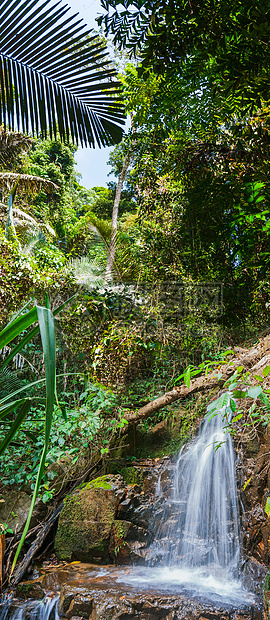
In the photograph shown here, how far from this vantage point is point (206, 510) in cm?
479

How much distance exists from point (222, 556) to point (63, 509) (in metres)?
2.06

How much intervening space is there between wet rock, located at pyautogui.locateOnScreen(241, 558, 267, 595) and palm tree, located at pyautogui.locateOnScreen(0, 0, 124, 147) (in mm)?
4402

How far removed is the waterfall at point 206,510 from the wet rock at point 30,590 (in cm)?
154

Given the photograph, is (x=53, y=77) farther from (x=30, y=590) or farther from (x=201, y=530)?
(x=201, y=530)

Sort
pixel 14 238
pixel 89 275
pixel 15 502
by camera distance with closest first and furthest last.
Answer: pixel 15 502 → pixel 14 238 → pixel 89 275

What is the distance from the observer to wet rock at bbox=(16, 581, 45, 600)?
12.5ft

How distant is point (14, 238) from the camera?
6.64 m

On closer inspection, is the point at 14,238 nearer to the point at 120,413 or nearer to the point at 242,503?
the point at 120,413

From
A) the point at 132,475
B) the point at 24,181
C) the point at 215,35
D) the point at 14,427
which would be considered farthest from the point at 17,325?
the point at 24,181

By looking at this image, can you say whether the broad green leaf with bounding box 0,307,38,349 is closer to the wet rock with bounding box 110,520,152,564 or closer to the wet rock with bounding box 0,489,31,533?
the wet rock with bounding box 110,520,152,564

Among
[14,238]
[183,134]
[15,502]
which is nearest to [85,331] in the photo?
[14,238]

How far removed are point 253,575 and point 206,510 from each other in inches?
38.2

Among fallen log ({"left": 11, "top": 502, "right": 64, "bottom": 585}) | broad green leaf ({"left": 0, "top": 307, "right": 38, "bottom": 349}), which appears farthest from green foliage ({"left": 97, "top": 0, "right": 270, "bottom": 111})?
fallen log ({"left": 11, "top": 502, "right": 64, "bottom": 585})

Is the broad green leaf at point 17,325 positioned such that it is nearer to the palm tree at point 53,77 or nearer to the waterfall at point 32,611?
the palm tree at point 53,77
